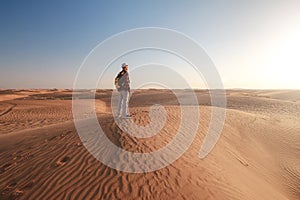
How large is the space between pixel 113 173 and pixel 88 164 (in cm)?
97

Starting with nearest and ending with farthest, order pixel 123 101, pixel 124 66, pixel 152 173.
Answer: pixel 152 173 < pixel 124 66 < pixel 123 101

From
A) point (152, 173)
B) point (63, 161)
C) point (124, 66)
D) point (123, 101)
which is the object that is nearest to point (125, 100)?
point (123, 101)

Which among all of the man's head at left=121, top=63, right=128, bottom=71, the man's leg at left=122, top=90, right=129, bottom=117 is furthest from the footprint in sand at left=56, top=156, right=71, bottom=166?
the man's head at left=121, top=63, right=128, bottom=71

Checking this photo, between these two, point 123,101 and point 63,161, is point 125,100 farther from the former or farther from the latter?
point 63,161

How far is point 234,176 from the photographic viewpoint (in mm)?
6961

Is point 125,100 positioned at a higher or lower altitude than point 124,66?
lower

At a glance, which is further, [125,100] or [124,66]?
[125,100]

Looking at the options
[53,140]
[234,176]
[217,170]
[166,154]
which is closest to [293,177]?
[234,176]

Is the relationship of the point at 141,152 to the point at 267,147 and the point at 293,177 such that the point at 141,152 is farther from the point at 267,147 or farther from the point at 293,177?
the point at 267,147

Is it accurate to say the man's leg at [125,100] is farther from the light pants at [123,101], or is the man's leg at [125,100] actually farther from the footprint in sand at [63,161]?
the footprint in sand at [63,161]

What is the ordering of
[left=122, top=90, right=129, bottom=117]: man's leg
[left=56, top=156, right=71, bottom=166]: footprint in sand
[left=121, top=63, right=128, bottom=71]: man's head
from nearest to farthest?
[left=56, top=156, right=71, bottom=166]: footprint in sand < [left=121, top=63, right=128, bottom=71]: man's head < [left=122, top=90, right=129, bottom=117]: man's leg

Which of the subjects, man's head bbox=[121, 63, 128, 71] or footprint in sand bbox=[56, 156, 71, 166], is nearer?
footprint in sand bbox=[56, 156, 71, 166]

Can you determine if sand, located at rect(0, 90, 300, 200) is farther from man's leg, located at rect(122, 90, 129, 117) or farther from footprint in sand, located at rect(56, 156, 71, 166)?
man's leg, located at rect(122, 90, 129, 117)

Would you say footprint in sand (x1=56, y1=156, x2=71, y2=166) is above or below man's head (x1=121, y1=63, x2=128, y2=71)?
below
